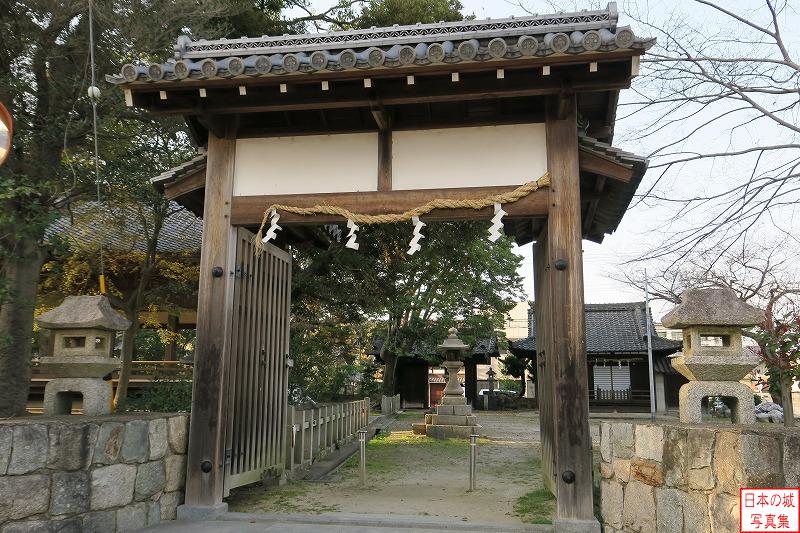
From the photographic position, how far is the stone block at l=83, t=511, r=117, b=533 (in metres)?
5.04

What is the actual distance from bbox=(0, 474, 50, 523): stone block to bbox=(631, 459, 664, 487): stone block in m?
4.92

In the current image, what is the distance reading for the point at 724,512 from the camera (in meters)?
4.08

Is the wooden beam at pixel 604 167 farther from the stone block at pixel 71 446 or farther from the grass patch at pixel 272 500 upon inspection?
the stone block at pixel 71 446

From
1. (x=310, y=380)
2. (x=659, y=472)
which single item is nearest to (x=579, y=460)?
(x=659, y=472)

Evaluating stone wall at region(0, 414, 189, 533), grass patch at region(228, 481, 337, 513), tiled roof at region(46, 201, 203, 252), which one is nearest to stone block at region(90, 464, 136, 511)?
stone wall at region(0, 414, 189, 533)

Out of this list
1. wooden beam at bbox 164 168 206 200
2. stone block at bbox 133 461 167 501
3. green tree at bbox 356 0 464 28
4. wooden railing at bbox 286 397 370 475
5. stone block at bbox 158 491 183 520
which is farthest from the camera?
green tree at bbox 356 0 464 28

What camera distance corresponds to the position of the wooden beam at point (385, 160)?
6.46 m

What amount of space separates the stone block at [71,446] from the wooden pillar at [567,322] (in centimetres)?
427

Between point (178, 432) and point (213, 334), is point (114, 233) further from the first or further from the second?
point (178, 432)

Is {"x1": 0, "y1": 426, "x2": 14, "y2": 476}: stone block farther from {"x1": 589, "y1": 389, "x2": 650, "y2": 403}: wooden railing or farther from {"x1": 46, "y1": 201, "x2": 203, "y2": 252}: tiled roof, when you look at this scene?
{"x1": 589, "y1": 389, "x2": 650, "y2": 403}: wooden railing

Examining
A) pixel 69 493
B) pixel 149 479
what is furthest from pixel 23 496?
pixel 149 479

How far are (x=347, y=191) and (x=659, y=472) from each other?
13.3 ft

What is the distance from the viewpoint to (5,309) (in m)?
7.89

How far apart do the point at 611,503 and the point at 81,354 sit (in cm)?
545
